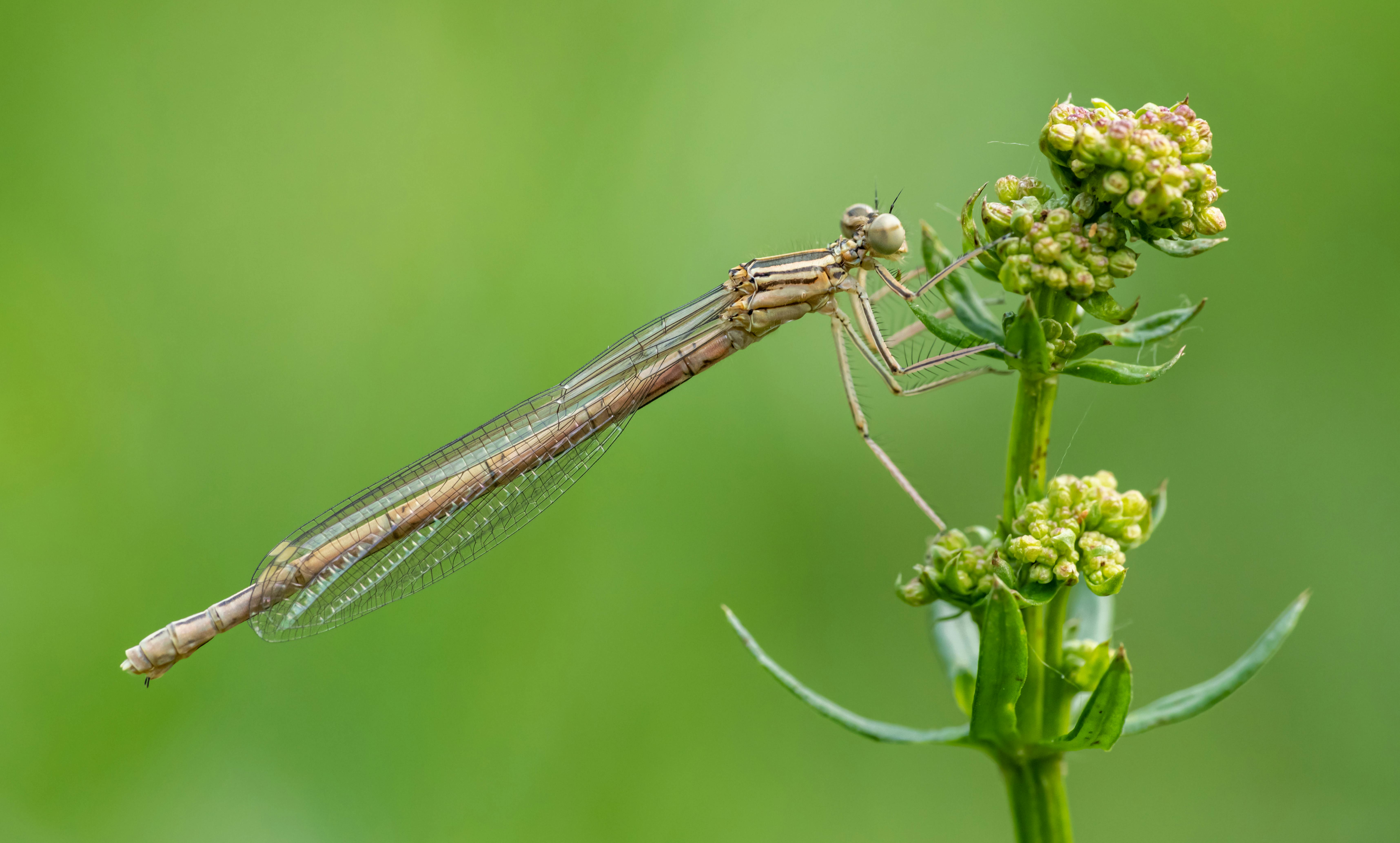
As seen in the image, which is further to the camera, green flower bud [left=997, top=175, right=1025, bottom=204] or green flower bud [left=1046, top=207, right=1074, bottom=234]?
green flower bud [left=997, top=175, right=1025, bottom=204]

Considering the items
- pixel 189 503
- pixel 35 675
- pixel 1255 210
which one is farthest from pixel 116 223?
pixel 1255 210

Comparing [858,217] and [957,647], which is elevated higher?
[858,217]

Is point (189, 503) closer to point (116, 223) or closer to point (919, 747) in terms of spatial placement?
point (116, 223)

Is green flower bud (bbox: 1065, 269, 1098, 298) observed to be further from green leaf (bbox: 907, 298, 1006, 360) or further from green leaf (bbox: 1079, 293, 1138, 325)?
green leaf (bbox: 907, 298, 1006, 360)

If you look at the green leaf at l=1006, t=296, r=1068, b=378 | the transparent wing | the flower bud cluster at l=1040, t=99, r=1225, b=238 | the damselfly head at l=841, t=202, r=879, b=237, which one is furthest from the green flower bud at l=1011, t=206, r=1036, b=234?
the transparent wing

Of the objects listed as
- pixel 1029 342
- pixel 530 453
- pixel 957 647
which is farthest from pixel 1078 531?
pixel 530 453

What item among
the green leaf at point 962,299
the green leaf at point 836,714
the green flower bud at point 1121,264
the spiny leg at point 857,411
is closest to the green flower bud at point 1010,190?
the green leaf at point 962,299

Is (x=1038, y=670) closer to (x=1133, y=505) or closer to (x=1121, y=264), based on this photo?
(x=1133, y=505)
